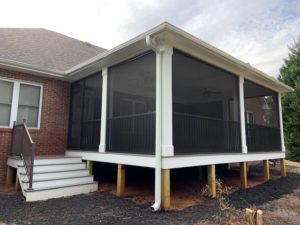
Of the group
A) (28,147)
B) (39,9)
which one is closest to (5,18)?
(39,9)

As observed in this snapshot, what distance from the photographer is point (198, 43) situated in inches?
227

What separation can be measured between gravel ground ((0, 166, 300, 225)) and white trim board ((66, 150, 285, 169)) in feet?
3.05

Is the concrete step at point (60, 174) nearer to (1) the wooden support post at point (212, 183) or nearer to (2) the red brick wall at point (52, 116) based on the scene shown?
(2) the red brick wall at point (52, 116)

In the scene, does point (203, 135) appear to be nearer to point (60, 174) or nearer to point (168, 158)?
point (168, 158)

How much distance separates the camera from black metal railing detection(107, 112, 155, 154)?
19.0 feet

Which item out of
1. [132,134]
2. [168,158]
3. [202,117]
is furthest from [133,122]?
[202,117]

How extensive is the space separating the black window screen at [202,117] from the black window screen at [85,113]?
9.27ft

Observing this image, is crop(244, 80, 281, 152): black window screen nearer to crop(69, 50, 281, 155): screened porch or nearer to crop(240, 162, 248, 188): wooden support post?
crop(69, 50, 281, 155): screened porch

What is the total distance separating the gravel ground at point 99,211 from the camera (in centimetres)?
443

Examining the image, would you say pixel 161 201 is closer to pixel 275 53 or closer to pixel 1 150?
pixel 1 150

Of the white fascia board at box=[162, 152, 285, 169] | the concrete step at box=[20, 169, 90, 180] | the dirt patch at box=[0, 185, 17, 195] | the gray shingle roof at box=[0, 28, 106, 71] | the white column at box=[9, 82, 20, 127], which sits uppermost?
the gray shingle roof at box=[0, 28, 106, 71]

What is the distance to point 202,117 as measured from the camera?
662 centimetres

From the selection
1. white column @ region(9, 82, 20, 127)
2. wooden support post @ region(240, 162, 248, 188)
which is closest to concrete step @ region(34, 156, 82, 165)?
white column @ region(9, 82, 20, 127)

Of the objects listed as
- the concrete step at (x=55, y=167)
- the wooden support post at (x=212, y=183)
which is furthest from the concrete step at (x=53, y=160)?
the wooden support post at (x=212, y=183)
